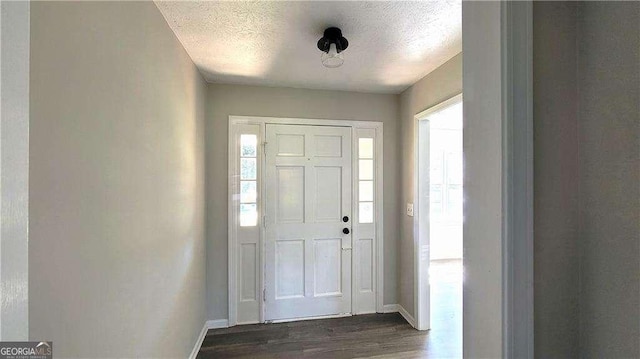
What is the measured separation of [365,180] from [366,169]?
0.40ft

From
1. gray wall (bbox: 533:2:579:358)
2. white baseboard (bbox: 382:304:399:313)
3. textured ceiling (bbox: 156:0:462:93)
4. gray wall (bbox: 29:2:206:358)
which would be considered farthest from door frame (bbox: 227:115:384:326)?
gray wall (bbox: 533:2:579:358)

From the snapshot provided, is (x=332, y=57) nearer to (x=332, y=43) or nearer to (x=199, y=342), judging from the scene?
(x=332, y=43)

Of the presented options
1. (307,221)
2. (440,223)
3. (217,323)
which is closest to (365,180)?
(307,221)

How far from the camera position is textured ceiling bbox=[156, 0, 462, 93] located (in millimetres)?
1519

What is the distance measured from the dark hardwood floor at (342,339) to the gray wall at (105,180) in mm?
730

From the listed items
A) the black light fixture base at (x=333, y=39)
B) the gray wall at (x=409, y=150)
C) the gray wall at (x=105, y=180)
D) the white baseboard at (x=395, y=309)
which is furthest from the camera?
the white baseboard at (x=395, y=309)

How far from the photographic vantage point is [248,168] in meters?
2.77

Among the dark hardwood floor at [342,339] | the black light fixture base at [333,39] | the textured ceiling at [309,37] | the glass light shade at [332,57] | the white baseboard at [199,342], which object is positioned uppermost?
the textured ceiling at [309,37]

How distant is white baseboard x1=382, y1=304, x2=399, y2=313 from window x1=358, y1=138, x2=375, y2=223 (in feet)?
3.17

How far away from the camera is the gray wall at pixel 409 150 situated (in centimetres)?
239

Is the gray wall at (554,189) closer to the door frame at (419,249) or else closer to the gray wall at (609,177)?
the gray wall at (609,177)

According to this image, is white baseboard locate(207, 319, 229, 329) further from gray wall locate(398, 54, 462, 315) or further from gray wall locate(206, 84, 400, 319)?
gray wall locate(398, 54, 462, 315)

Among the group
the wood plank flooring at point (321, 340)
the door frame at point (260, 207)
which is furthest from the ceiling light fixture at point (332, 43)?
the wood plank flooring at point (321, 340)

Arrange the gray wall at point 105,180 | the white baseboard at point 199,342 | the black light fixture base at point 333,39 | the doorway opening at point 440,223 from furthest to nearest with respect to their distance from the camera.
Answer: the doorway opening at point 440,223
the white baseboard at point 199,342
the black light fixture base at point 333,39
the gray wall at point 105,180
